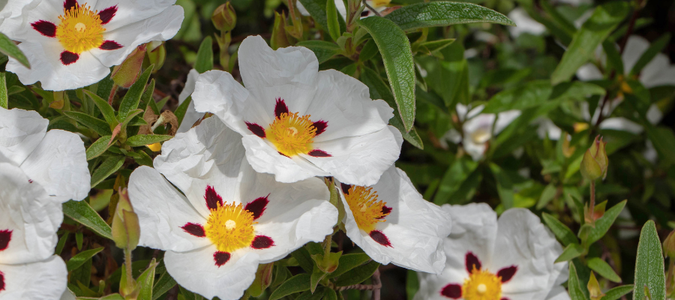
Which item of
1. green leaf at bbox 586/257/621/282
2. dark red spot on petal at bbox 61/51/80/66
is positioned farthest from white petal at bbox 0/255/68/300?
green leaf at bbox 586/257/621/282

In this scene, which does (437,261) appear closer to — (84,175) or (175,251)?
(175,251)

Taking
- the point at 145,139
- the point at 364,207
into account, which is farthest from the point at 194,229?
the point at 364,207

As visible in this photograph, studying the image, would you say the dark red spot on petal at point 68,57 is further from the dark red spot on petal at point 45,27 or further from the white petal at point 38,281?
the white petal at point 38,281

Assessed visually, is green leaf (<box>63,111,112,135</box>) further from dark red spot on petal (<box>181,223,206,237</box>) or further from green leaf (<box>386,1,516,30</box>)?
green leaf (<box>386,1,516,30</box>)

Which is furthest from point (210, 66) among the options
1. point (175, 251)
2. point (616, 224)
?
point (616, 224)

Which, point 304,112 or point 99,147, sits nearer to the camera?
point 99,147

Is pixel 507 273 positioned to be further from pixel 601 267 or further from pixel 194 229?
pixel 194 229
